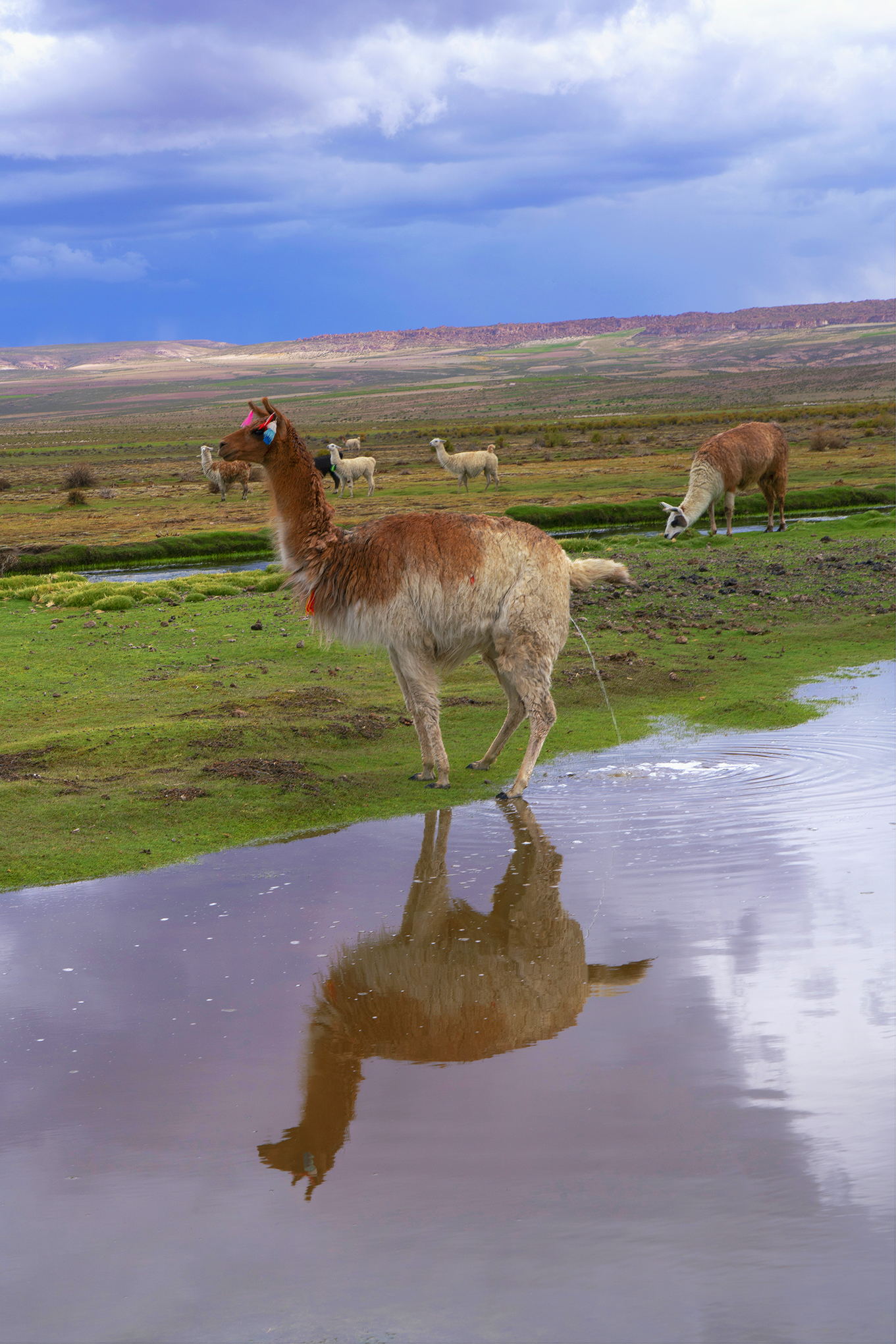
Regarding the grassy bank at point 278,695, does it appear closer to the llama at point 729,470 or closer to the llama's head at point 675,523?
the llama's head at point 675,523

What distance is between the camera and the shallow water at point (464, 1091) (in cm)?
322

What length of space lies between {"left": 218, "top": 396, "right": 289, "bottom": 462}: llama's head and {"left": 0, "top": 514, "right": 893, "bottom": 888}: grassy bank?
2.33m

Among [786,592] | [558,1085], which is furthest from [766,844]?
[786,592]

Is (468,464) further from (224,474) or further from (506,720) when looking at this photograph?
(506,720)

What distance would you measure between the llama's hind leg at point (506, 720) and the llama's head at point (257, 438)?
230 cm

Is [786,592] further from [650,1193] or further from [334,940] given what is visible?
[650,1193]

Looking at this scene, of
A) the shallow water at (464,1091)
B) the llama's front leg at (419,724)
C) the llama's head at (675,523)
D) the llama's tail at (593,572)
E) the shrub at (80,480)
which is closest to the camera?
the shallow water at (464,1091)

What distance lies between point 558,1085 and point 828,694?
7.71 meters

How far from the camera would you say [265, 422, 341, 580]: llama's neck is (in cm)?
870

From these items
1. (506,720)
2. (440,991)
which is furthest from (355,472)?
(440,991)

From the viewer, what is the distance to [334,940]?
5969 mm

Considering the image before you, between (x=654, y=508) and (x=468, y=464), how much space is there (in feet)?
31.8

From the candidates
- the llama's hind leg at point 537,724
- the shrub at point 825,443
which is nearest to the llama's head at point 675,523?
the llama's hind leg at point 537,724

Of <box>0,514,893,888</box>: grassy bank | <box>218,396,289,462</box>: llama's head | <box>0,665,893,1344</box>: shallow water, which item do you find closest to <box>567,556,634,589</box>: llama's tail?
<box>0,514,893,888</box>: grassy bank
